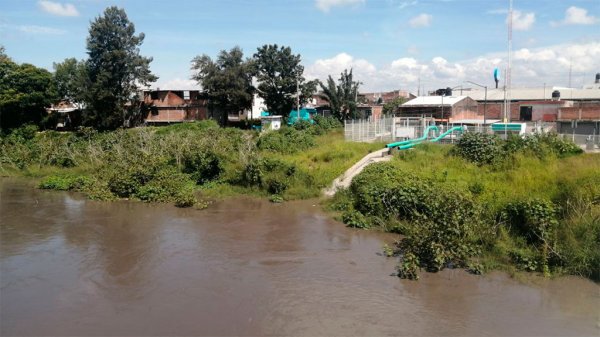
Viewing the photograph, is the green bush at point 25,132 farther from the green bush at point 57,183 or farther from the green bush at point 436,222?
the green bush at point 436,222

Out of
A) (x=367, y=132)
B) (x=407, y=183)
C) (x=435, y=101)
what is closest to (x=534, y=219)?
(x=407, y=183)

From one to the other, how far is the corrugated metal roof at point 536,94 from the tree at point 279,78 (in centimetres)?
2360

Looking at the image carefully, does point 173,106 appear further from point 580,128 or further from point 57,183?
point 580,128

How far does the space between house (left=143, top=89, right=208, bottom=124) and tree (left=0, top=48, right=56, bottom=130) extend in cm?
944

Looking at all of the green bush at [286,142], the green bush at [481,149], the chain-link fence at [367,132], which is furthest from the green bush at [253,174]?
the green bush at [481,149]

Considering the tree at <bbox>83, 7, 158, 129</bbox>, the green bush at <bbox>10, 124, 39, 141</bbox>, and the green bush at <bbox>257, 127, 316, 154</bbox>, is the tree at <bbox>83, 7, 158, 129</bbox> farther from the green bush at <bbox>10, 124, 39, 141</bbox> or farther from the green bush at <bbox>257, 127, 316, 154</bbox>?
the green bush at <bbox>257, 127, 316, 154</bbox>

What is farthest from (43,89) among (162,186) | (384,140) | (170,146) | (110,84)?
(384,140)

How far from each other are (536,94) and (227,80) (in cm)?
3694

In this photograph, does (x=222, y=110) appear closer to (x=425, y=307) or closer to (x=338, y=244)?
(x=338, y=244)

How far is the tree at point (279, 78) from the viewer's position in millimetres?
41875

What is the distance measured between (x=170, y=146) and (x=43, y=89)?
60.7 ft

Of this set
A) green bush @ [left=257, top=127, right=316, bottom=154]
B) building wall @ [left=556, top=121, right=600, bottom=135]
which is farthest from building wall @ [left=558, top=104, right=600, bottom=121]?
green bush @ [left=257, top=127, right=316, bottom=154]

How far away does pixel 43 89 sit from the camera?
36531 mm

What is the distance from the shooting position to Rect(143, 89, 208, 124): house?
45000mm
